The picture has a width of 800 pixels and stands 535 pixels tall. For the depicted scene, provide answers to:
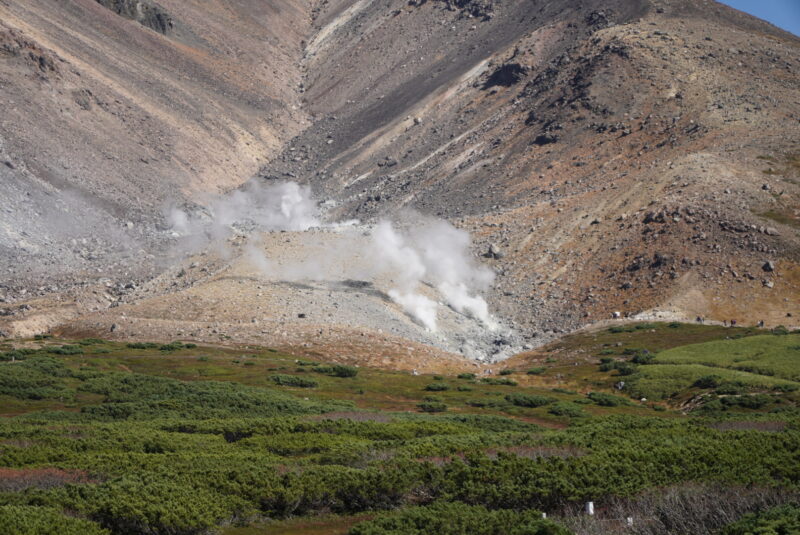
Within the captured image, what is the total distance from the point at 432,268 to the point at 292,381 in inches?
1283

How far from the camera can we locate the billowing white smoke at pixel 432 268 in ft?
265

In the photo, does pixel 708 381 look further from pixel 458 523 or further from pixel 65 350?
pixel 65 350

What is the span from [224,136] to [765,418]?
12577cm

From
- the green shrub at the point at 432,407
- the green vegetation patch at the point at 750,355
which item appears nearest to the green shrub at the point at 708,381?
the green vegetation patch at the point at 750,355

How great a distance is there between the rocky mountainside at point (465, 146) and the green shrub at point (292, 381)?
17267 millimetres

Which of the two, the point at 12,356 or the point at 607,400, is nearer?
the point at 607,400

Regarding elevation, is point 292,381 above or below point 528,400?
above

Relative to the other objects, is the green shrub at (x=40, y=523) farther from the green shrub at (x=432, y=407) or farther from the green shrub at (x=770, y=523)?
the green shrub at (x=432, y=407)

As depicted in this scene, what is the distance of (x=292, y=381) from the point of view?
57.6m

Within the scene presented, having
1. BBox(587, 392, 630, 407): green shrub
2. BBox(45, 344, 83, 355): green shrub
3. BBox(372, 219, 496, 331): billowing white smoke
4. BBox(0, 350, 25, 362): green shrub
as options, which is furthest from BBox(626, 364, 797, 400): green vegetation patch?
BBox(0, 350, 25, 362): green shrub

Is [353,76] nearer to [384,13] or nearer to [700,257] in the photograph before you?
[384,13]

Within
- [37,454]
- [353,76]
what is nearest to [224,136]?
[353,76]

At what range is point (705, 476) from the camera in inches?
1049

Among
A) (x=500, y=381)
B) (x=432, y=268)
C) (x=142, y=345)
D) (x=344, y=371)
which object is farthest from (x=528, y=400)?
(x=432, y=268)
